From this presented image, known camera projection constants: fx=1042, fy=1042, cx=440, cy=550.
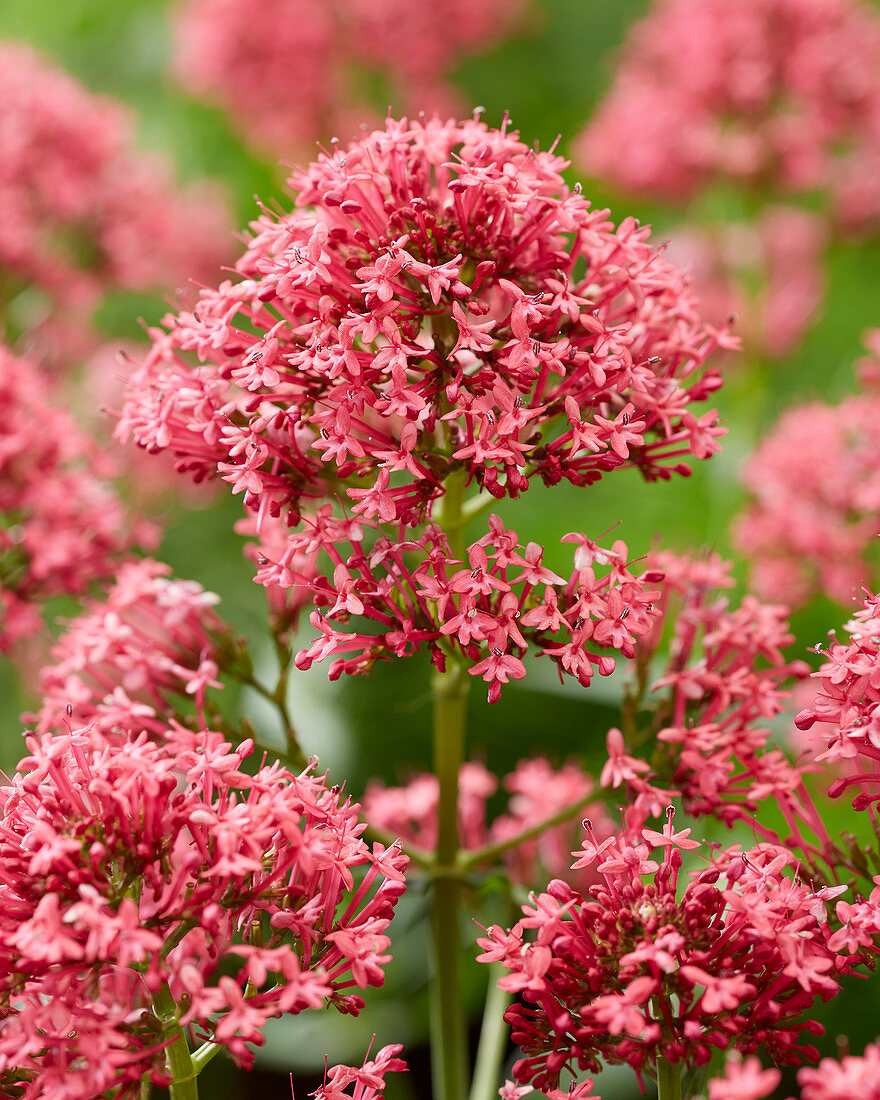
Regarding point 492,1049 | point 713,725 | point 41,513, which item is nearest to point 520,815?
point 492,1049

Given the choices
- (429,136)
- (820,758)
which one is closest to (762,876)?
(820,758)

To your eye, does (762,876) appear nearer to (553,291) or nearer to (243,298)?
(553,291)

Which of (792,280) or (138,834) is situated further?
(792,280)

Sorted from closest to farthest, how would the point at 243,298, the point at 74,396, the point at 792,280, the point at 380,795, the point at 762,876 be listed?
the point at 762,876, the point at 243,298, the point at 380,795, the point at 74,396, the point at 792,280

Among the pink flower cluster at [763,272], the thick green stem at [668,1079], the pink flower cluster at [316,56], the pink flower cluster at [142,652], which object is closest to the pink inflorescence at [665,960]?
the thick green stem at [668,1079]

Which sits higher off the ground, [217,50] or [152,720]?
[217,50]

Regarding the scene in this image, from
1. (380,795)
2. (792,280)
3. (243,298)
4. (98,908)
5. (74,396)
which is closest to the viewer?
(98,908)
